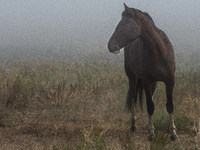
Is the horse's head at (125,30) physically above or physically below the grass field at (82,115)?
above

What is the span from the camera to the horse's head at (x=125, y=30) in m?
3.64

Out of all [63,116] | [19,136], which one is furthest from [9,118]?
[63,116]

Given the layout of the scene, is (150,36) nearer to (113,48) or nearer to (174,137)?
(113,48)

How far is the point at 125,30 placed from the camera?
12.1 feet

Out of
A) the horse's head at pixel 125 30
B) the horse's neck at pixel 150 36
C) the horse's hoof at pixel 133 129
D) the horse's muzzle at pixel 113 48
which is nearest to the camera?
the horse's muzzle at pixel 113 48

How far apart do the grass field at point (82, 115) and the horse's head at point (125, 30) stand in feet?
4.57

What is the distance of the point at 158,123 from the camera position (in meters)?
4.76

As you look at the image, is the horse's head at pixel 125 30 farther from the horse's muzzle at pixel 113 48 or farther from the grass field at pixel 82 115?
the grass field at pixel 82 115

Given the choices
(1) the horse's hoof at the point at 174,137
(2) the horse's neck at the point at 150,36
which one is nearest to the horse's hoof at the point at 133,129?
(1) the horse's hoof at the point at 174,137

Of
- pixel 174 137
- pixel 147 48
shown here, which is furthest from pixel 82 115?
pixel 147 48

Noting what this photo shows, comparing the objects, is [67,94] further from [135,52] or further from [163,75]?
[163,75]

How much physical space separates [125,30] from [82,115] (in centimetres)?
279

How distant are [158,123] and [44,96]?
336 centimetres

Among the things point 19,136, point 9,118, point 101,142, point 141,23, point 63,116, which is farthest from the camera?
point 63,116
